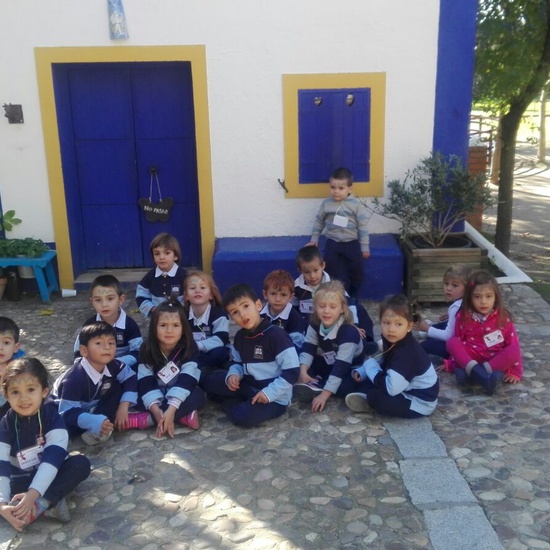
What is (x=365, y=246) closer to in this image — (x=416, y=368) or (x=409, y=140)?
(x=409, y=140)

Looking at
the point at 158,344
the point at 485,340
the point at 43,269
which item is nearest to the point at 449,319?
the point at 485,340

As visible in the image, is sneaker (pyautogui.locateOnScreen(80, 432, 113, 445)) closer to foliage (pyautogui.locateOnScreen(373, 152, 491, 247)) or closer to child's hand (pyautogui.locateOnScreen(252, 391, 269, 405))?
child's hand (pyautogui.locateOnScreen(252, 391, 269, 405))

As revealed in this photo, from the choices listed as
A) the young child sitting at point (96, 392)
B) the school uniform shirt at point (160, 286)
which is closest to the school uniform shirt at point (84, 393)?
the young child sitting at point (96, 392)

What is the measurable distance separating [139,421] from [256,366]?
0.82 metres

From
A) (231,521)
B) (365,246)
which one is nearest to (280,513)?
(231,521)

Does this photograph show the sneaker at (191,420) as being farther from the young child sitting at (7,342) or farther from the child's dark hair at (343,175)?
the child's dark hair at (343,175)

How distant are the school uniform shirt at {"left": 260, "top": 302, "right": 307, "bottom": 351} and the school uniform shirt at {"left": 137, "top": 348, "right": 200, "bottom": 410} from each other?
0.84 metres

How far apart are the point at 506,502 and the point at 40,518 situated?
7.79 ft

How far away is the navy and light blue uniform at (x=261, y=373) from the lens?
179 inches

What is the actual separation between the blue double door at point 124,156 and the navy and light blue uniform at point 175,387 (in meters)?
3.27

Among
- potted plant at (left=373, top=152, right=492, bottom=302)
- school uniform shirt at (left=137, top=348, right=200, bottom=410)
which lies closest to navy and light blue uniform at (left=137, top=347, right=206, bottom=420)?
school uniform shirt at (left=137, top=348, right=200, bottom=410)

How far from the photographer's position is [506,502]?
3664mm

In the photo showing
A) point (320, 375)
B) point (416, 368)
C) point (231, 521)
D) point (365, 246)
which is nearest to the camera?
point (231, 521)

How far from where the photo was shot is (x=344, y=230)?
675 cm
